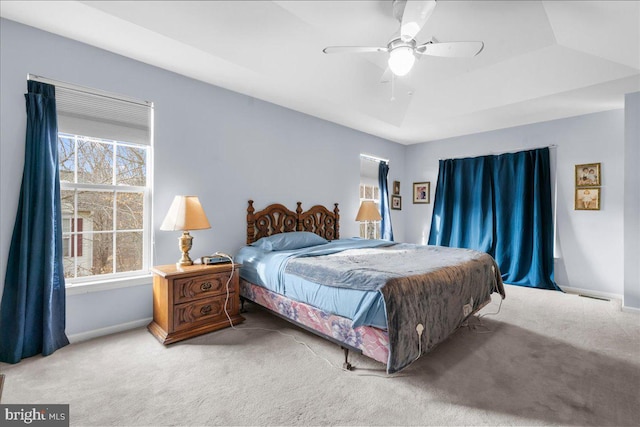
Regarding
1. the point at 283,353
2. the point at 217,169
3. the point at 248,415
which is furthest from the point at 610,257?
the point at 217,169

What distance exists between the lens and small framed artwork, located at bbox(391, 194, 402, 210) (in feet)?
19.4

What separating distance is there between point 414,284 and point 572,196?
12.5ft

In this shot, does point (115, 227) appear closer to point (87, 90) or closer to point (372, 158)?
point (87, 90)

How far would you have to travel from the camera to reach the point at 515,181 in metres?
4.73

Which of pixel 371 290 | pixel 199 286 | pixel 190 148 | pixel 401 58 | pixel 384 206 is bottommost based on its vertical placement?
pixel 199 286

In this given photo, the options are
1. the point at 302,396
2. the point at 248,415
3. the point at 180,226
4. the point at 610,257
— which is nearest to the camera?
the point at 248,415

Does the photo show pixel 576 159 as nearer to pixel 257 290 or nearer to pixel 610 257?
pixel 610 257

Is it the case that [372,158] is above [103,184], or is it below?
above

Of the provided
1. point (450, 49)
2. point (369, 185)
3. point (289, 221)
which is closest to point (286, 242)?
point (289, 221)

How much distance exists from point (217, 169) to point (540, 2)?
334cm

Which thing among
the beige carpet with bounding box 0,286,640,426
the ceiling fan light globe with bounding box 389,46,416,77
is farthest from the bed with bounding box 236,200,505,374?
the ceiling fan light globe with bounding box 389,46,416,77

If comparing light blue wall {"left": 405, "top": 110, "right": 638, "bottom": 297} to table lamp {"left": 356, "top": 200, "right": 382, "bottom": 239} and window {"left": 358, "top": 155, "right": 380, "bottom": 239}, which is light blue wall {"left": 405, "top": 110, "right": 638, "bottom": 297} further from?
table lamp {"left": 356, "top": 200, "right": 382, "bottom": 239}

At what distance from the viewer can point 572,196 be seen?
4.29m

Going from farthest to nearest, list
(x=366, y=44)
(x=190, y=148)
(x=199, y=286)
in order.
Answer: (x=190, y=148) < (x=366, y=44) < (x=199, y=286)
